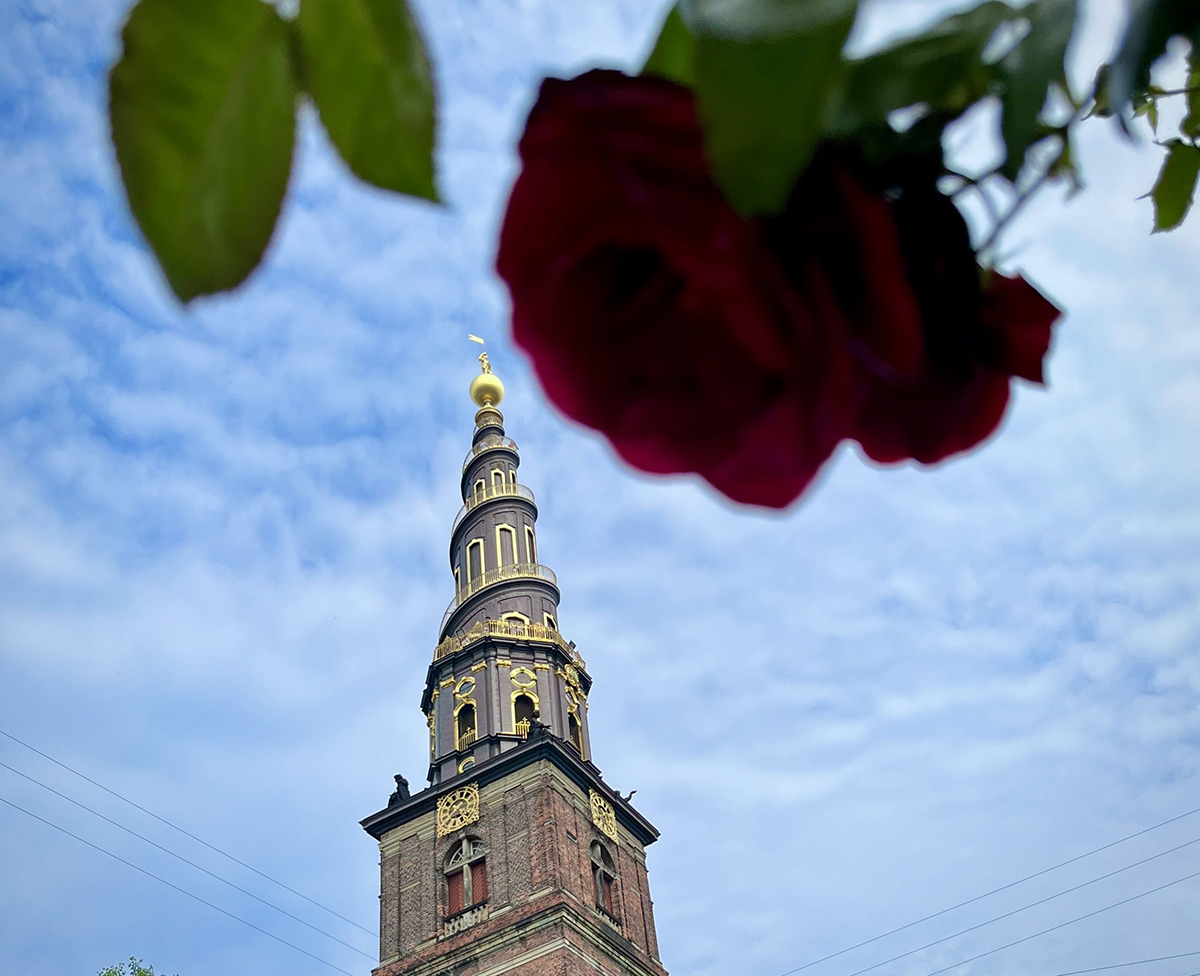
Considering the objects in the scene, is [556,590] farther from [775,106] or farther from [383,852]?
[775,106]

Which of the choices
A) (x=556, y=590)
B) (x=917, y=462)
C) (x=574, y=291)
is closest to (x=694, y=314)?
(x=574, y=291)

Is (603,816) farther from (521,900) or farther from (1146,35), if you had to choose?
(1146,35)

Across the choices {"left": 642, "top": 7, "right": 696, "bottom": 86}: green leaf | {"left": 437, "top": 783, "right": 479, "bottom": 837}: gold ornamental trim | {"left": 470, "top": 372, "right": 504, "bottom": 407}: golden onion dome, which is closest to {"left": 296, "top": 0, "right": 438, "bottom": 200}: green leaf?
{"left": 642, "top": 7, "right": 696, "bottom": 86}: green leaf

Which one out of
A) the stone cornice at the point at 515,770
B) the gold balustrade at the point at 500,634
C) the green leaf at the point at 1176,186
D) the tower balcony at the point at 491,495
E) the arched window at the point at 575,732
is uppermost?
the tower balcony at the point at 491,495

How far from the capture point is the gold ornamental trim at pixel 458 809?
83.7ft

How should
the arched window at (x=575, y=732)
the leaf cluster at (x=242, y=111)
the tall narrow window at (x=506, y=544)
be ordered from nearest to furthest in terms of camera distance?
the leaf cluster at (x=242, y=111)
the arched window at (x=575, y=732)
the tall narrow window at (x=506, y=544)

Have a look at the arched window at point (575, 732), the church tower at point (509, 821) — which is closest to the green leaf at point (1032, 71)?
the church tower at point (509, 821)

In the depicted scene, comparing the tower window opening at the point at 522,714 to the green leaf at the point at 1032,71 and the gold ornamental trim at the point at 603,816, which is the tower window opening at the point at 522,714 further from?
the green leaf at the point at 1032,71

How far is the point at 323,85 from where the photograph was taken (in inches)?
24.0

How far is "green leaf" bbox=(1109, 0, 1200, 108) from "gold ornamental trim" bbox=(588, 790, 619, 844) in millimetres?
26980

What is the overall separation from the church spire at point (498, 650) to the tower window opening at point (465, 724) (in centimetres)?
2

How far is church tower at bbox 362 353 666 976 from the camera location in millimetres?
23406

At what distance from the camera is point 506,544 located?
101 ft

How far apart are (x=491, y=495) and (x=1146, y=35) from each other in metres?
31.5
